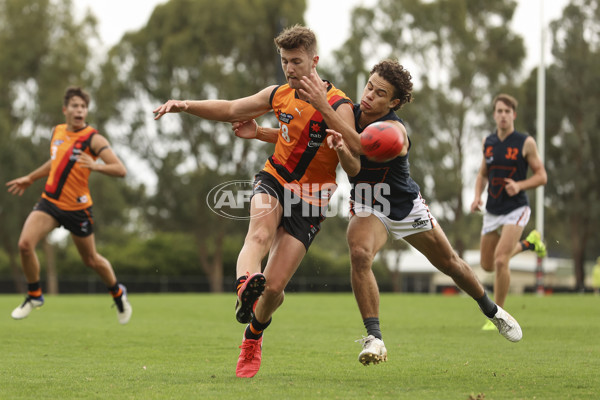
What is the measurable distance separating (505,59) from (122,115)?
66.7ft

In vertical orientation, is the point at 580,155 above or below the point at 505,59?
below

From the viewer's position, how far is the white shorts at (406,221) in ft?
19.1

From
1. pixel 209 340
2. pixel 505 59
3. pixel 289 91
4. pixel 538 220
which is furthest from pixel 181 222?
pixel 289 91

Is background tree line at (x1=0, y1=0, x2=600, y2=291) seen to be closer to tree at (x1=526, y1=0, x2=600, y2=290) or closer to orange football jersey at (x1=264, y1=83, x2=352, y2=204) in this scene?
tree at (x1=526, y1=0, x2=600, y2=290)

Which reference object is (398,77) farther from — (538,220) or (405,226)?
(538,220)

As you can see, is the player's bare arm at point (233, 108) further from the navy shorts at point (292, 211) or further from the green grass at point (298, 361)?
the green grass at point (298, 361)

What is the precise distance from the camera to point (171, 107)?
5676 millimetres

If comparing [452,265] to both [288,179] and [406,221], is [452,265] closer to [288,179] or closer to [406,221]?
[406,221]

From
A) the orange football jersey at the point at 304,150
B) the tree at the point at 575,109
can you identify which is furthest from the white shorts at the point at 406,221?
the tree at the point at 575,109

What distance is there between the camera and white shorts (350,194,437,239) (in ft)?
19.1

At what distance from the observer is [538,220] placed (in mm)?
23562

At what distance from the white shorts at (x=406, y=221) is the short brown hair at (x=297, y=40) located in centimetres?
124

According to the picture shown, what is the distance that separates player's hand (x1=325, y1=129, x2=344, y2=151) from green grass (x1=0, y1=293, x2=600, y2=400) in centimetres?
158

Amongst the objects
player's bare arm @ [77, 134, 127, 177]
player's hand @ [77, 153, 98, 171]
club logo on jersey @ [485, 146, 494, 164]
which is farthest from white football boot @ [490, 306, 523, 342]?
player's hand @ [77, 153, 98, 171]
